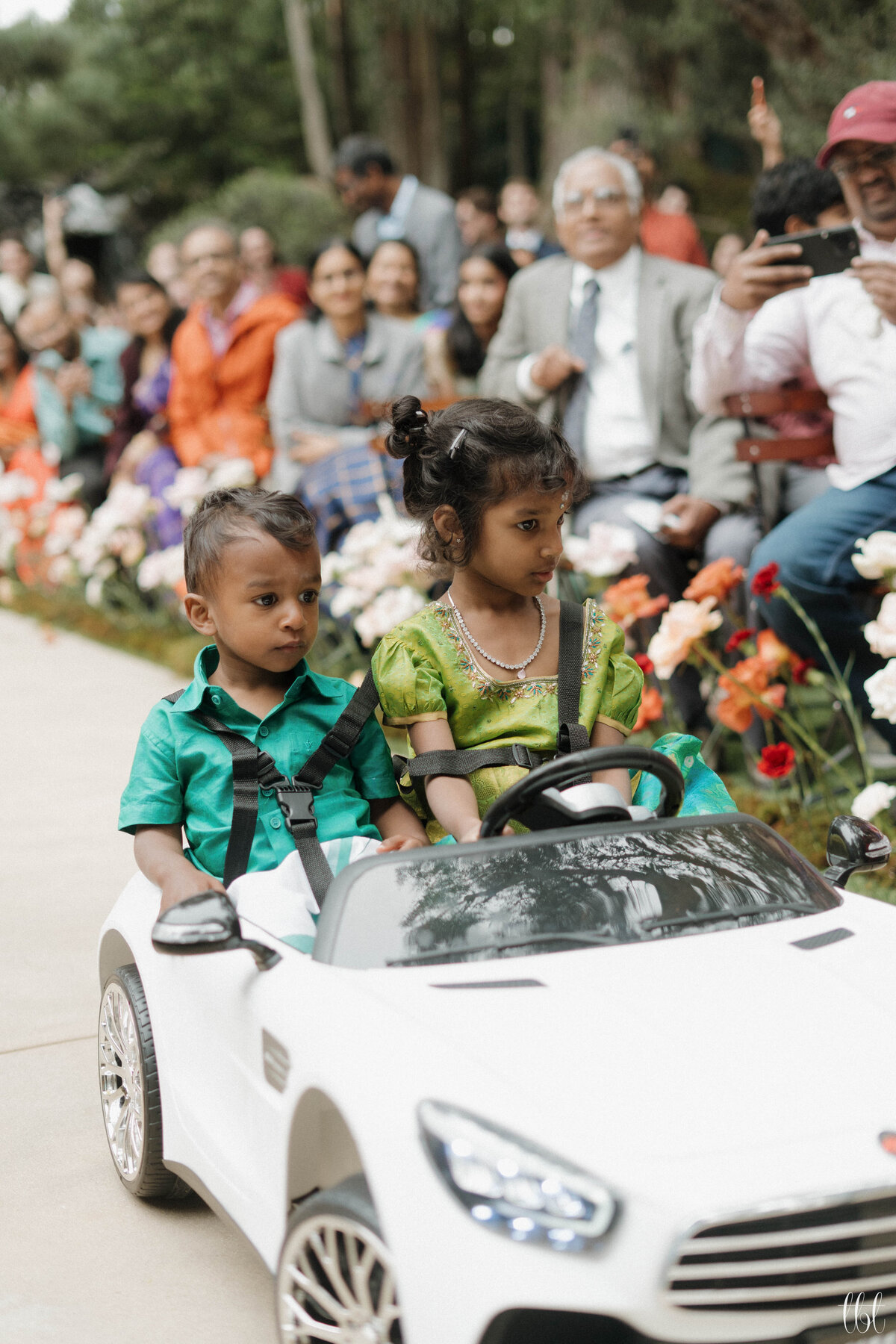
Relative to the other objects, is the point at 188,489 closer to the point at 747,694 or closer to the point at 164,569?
the point at 164,569

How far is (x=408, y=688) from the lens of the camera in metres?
2.96

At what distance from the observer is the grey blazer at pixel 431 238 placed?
8.73 meters

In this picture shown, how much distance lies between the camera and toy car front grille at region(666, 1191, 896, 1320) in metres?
1.59

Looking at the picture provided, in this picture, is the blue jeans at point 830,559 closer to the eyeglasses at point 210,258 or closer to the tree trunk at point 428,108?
the eyeglasses at point 210,258

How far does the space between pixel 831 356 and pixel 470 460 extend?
2.02m

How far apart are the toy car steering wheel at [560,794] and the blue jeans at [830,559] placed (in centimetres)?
203

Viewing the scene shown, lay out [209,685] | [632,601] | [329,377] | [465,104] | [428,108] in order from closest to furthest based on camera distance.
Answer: [209,685], [632,601], [329,377], [428,108], [465,104]

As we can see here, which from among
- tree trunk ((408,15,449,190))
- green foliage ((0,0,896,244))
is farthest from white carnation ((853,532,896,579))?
tree trunk ((408,15,449,190))

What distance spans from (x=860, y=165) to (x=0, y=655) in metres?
6.12

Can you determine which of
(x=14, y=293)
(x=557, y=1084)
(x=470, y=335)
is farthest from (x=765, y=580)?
(x=14, y=293)

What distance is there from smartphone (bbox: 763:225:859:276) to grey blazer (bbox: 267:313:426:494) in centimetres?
285

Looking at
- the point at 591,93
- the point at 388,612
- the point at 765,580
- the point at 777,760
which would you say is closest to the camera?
the point at 777,760

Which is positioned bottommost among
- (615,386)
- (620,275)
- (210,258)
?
(615,386)

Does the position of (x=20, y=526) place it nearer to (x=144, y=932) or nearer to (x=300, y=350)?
(x=300, y=350)
